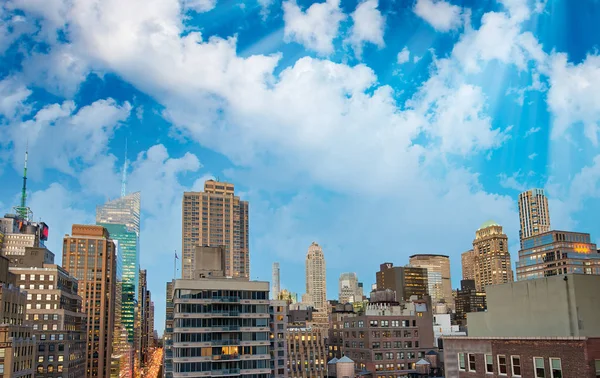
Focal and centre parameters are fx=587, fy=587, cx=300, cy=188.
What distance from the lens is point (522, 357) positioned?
45.8m

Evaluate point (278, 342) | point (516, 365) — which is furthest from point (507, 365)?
point (278, 342)

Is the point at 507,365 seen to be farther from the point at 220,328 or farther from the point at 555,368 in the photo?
the point at 220,328

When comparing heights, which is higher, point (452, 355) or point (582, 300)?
point (582, 300)

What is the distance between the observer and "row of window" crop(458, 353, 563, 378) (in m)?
42.8

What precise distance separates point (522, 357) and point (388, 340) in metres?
131

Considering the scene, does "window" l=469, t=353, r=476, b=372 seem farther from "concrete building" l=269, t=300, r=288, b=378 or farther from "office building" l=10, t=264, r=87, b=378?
"office building" l=10, t=264, r=87, b=378

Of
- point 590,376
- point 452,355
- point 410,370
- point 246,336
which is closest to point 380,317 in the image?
point 410,370

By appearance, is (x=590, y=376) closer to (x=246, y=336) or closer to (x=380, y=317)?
(x=246, y=336)

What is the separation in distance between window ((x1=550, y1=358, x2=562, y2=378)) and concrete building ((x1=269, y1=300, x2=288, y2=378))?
94256 millimetres

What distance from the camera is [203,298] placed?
10694 cm

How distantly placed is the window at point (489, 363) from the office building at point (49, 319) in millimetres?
134350

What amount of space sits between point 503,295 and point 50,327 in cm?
14198

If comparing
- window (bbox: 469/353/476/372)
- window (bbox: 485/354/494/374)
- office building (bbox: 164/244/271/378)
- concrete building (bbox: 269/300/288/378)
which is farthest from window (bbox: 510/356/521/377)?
concrete building (bbox: 269/300/288/378)

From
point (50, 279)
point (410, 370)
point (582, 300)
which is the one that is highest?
point (50, 279)
